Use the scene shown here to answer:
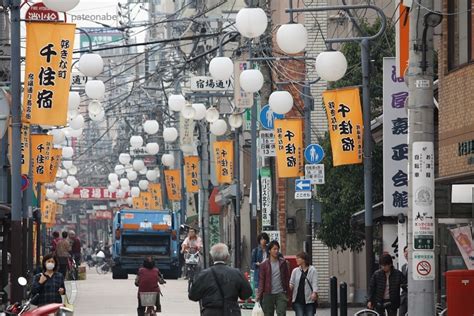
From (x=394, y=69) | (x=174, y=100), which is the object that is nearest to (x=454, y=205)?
(x=394, y=69)

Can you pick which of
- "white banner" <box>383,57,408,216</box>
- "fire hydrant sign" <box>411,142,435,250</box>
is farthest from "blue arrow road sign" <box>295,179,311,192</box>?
"fire hydrant sign" <box>411,142,435,250</box>

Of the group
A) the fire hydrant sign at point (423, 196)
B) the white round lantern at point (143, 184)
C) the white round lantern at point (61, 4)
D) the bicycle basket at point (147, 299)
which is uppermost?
the white round lantern at point (61, 4)

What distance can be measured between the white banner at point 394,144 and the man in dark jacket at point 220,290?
25.5ft

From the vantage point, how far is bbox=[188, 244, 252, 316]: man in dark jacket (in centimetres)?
1881

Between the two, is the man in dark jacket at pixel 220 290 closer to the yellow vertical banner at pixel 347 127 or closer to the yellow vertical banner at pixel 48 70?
the yellow vertical banner at pixel 48 70

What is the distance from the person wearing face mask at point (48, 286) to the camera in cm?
2566

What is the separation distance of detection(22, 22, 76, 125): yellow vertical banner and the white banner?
635cm

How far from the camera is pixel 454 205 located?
88.5 feet

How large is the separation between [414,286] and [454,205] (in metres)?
8.76

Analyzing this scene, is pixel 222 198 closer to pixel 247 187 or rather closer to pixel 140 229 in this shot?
pixel 247 187

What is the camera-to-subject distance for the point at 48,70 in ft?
93.1

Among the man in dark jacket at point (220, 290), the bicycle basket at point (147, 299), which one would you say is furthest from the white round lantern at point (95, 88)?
the man in dark jacket at point (220, 290)

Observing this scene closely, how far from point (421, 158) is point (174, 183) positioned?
61786mm

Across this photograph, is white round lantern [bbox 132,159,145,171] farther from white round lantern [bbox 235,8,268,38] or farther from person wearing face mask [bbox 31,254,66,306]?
person wearing face mask [bbox 31,254,66,306]
